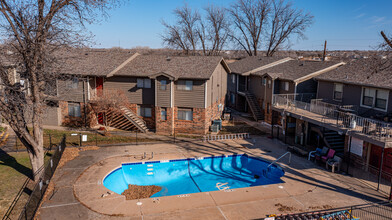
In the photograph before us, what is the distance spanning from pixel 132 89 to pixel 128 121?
3.11 meters

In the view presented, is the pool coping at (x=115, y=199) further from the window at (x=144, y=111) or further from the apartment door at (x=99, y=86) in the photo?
the apartment door at (x=99, y=86)

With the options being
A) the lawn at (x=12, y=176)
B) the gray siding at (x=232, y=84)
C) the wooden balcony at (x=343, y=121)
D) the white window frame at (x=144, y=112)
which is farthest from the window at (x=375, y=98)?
the lawn at (x=12, y=176)

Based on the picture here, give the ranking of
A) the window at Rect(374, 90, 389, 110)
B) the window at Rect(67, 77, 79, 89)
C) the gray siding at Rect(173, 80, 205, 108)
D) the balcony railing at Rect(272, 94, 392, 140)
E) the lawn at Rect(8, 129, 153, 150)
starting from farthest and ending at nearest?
1. the window at Rect(67, 77, 79, 89)
2. the gray siding at Rect(173, 80, 205, 108)
3. the lawn at Rect(8, 129, 153, 150)
4. the window at Rect(374, 90, 389, 110)
5. the balcony railing at Rect(272, 94, 392, 140)

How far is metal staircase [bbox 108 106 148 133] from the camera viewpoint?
27636mm

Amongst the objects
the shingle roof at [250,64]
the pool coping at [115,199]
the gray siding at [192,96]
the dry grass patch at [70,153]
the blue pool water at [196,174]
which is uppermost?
the shingle roof at [250,64]

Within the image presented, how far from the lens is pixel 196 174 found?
67.1 ft

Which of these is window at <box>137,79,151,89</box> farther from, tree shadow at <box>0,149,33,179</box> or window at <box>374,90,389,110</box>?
window at <box>374,90,389,110</box>

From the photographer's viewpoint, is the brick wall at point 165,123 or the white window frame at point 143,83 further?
the white window frame at point 143,83

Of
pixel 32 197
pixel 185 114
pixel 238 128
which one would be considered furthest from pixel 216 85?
pixel 32 197

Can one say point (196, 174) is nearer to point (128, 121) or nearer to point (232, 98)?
point (128, 121)

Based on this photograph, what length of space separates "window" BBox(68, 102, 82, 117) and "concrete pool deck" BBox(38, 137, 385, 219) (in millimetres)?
9949

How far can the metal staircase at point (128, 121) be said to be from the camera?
2764 centimetres

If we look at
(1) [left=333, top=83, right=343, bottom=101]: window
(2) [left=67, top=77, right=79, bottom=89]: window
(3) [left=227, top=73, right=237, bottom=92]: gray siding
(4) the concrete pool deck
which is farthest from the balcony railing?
(2) [left=67, top=77, right=79, bottom=89]: window

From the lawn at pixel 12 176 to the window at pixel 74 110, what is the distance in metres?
8.27
